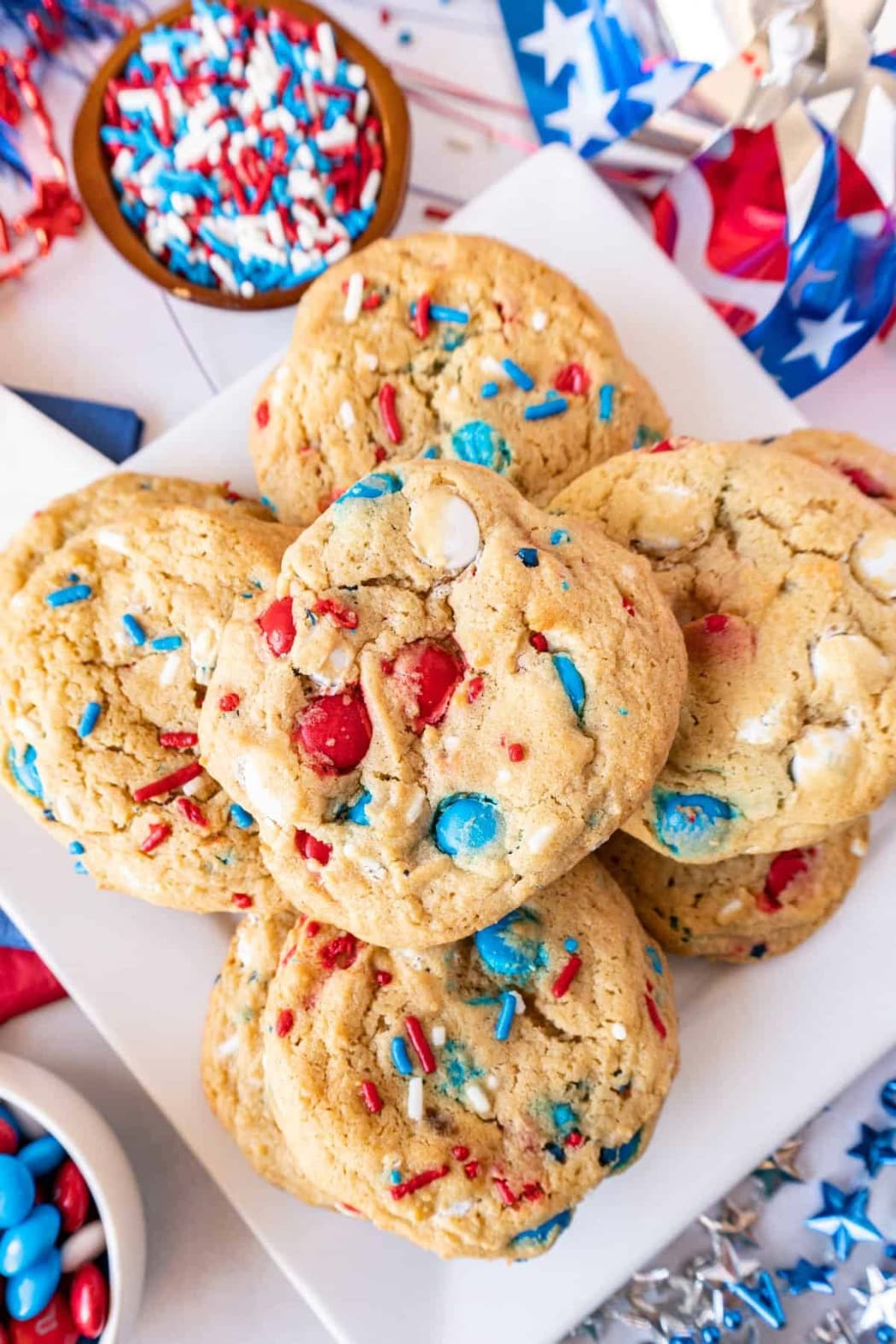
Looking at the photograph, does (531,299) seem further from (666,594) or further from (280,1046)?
(280,1046)

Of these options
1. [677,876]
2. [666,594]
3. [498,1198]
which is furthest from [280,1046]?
[666,594]

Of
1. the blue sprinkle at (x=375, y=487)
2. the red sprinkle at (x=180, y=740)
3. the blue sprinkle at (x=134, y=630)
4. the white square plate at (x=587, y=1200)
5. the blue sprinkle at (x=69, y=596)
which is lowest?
the white square plate at (x=587, y=1200)

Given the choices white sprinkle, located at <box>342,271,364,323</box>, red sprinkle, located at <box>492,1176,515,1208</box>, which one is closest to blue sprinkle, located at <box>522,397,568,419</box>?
white sprinkle, located at <box>342,271,364,323</box>

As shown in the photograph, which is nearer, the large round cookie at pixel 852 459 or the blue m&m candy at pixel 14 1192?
the large round cookie at pixel 852 459

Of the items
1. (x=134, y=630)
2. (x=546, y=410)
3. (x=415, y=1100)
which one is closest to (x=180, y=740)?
(x=134, y=630)

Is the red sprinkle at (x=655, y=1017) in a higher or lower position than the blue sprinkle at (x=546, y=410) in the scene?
lower

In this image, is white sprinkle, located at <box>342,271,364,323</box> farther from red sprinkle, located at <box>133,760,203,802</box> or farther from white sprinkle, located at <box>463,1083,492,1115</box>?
white sprinkle, located at <box>463,1083,492,1115</box>

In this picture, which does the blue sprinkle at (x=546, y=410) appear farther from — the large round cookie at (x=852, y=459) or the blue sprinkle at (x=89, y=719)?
the blue sprinkle at (x=89, y=719)

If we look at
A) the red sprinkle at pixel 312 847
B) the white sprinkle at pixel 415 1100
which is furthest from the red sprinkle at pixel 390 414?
the white sprinkle at pixel 415 1100
